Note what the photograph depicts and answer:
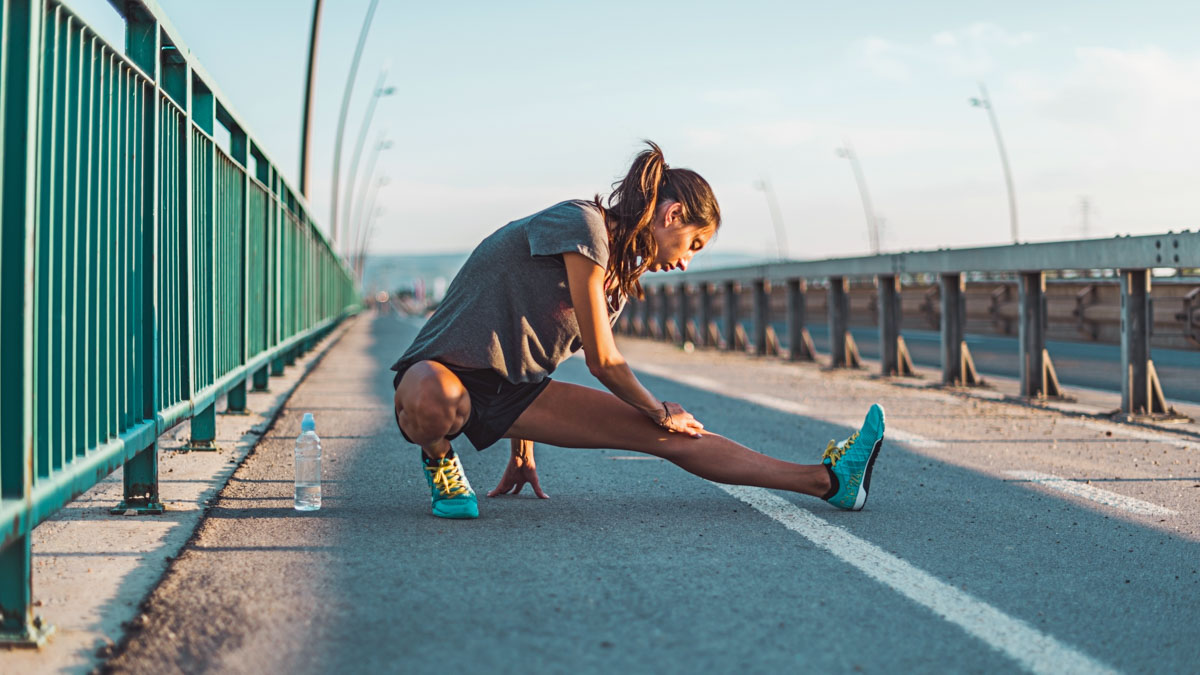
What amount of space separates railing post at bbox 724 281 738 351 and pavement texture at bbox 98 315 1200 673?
13.9 meters

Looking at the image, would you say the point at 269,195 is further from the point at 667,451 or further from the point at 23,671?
the point at 23,671

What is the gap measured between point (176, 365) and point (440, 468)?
Result: 1.24 meters

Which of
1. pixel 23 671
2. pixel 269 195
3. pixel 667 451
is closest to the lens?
pixel 23 671

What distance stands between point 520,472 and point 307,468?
0.92 metres

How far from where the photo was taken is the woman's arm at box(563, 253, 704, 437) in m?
4.07

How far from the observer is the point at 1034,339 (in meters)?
9.80

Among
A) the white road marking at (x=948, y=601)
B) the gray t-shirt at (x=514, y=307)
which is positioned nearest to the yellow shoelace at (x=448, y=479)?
the gray t-shirt at (x=514, y=307)

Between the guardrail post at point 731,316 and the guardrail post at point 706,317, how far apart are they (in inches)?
50.3

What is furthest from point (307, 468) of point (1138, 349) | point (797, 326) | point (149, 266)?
point (797, 326)

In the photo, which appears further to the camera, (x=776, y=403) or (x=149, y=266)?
(x=776, y=403)

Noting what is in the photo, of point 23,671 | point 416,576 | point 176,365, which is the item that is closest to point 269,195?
point 176,365

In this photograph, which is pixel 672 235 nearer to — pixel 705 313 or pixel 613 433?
pixel 613 433

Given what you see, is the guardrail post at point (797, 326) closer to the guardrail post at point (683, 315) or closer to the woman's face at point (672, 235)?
the guardrail post at point (683, 315)

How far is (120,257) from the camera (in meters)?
3.88
